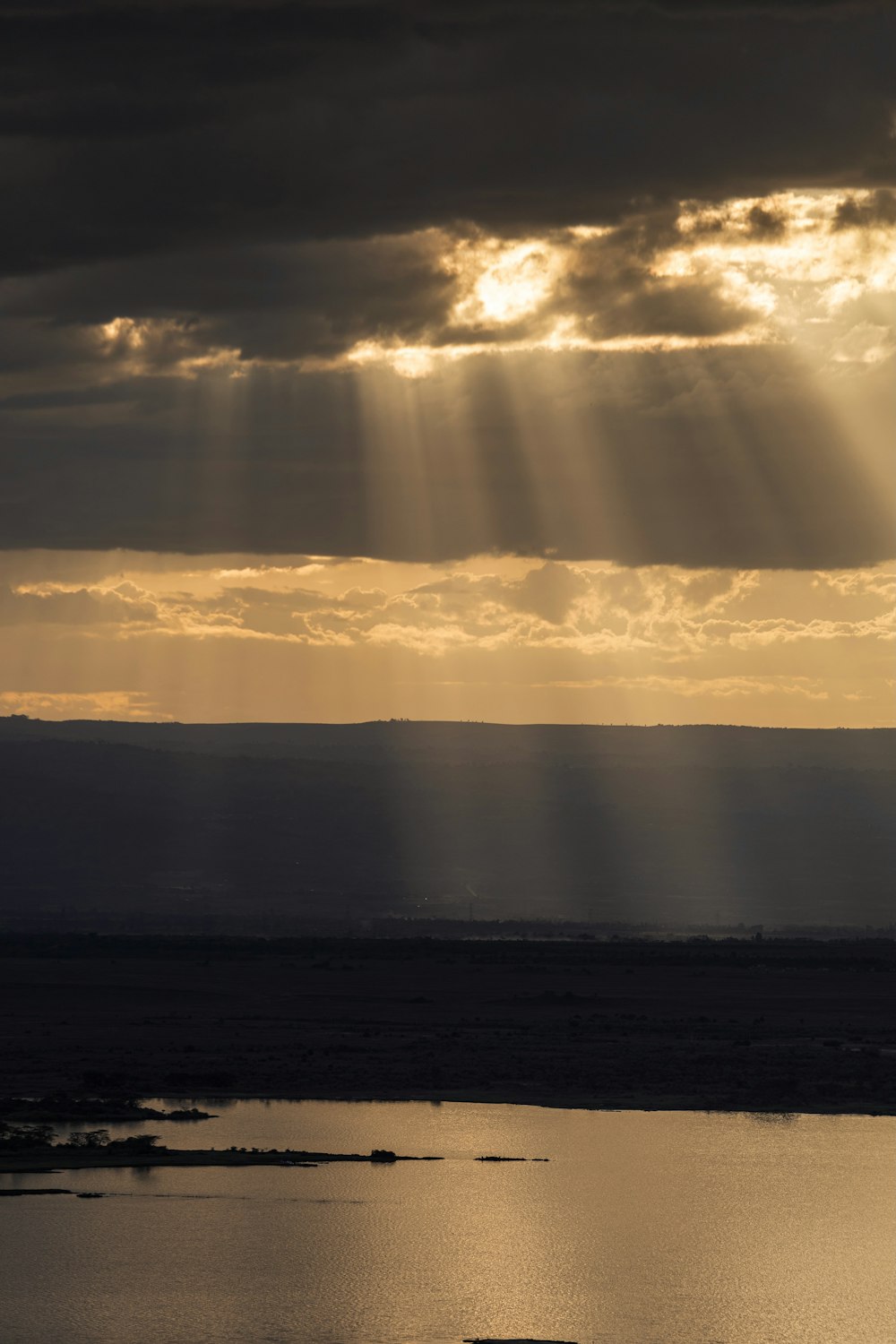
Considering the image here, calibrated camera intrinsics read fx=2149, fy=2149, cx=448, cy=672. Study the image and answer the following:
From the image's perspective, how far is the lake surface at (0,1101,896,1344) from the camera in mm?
37781

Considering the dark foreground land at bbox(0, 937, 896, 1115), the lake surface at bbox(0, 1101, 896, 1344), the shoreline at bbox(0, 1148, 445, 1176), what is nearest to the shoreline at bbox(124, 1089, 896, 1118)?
the dark foreground land at bbox(0, 937, 896, 1115)

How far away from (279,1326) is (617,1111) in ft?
92.8

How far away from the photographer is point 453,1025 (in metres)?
89.6

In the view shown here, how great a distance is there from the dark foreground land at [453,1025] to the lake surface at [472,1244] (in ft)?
28.9

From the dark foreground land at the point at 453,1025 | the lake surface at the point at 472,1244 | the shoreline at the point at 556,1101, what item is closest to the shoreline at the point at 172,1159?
the lake surface at the point at 472,1244

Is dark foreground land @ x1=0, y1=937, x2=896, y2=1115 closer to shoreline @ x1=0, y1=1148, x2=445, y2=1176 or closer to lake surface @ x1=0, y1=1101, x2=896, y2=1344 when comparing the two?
lake surface @ x1=0, y1=1101, x2=896, y2=1344

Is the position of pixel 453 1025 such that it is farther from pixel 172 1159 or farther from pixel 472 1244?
pixel 472 1244

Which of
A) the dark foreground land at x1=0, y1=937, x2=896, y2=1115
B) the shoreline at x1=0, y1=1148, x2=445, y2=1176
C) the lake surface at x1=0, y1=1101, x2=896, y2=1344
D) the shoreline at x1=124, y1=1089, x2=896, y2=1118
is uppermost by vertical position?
the dark foreground land at x1=0, y1=937, x2=896, y2=1115

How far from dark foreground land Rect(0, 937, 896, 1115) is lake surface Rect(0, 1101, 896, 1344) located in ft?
28.9

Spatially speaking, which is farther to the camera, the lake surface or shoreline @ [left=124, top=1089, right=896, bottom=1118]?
shoreline @ [left=124, top=1089, right=896, bottom=1118]

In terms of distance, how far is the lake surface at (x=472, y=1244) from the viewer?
124 feet

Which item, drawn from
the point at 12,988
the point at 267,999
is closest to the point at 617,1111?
the point at 267,999

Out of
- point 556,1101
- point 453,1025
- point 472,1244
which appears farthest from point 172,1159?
point 453,1025

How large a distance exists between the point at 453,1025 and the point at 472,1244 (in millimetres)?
45409
